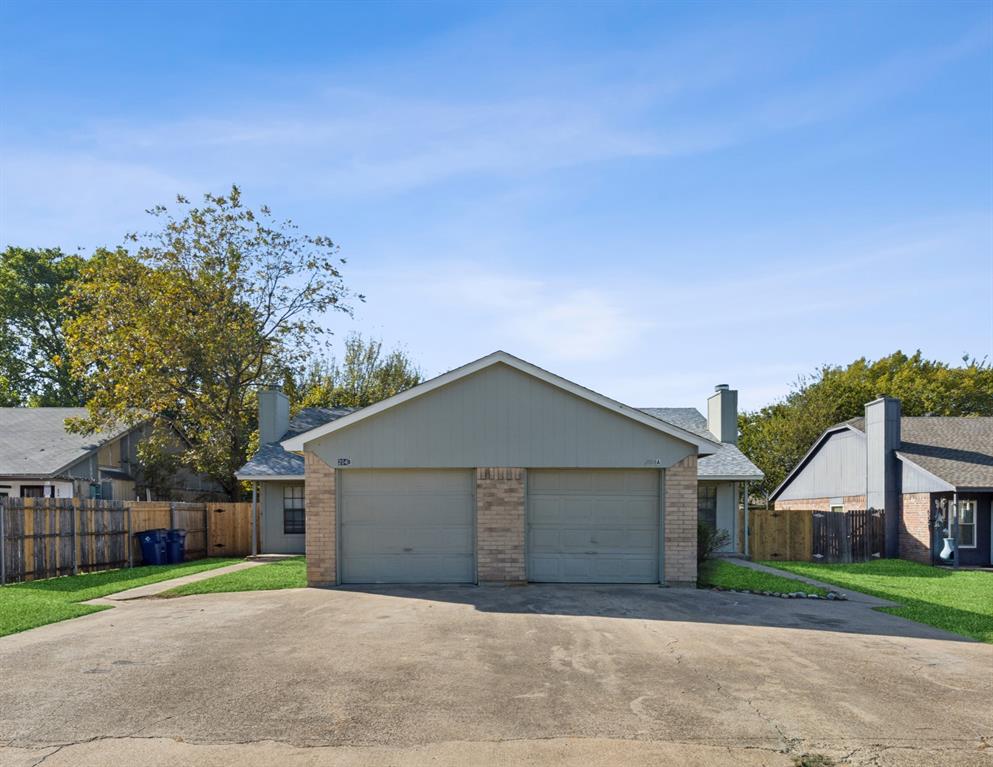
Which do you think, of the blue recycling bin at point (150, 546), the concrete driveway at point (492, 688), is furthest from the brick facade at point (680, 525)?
the blue recycling bin at point (150, 546)

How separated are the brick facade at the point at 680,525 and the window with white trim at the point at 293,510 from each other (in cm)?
1266

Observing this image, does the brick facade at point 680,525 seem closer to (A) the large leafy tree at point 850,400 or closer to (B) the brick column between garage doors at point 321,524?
(B) the brick column between garage doors at point 321,524

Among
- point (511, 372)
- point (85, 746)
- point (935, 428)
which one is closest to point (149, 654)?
point (85, 746)

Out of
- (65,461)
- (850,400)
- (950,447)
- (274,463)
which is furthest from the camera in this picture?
(850,400)

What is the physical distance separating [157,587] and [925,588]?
52.2 ft

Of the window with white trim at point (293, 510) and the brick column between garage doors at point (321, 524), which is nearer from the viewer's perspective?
the brick column between garage doors at point (321, 524)

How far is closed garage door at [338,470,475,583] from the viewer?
1605 centimetres

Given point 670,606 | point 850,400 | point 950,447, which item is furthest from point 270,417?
point 850,400

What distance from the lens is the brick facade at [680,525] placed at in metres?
15.8

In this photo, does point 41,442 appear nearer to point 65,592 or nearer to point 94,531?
point 94,531

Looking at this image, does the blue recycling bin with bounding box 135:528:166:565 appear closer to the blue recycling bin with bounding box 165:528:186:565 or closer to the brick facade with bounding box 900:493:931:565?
the blue recycling bin with bounding box 165:528:186:565

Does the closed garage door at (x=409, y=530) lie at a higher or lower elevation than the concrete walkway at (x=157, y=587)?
higher

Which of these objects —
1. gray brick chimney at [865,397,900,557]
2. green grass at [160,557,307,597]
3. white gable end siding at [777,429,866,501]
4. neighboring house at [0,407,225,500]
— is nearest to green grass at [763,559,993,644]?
gray brick chimney at [865,397,900,557]

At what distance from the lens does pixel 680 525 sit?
1579cm
